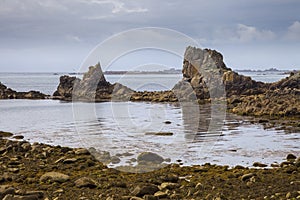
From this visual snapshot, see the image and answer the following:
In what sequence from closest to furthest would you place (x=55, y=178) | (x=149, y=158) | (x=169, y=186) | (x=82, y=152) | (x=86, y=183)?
(x=169, y=186) → (x=86, y=183) → (x=55, y=178) → (x=149, y=158) → (x=82, y=152)

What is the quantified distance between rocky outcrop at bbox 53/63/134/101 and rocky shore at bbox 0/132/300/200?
6779 cm

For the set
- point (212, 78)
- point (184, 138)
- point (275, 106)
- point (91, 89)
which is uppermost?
point (212, 78)

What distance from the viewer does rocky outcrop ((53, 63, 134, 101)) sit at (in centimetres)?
9275

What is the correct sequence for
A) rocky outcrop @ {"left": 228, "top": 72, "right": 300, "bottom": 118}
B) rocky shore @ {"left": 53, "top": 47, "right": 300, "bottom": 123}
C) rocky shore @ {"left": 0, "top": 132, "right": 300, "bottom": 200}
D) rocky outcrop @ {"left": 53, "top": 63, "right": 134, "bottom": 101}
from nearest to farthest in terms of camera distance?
rocky shore @ {"left": 0, "top": 132, "right": 300, "bottom": 200}
rocky outcrop @ {"left": 228, "top": 72, "right": 300, "bottom": 118}
rocky shore @ {"left": 53, "top": 47, "right": 300, "bottom": 123}
rocky outcrop @ {"left": 53, "top": 63, "right": 134, "bottom": 101}

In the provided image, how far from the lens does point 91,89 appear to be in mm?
100812

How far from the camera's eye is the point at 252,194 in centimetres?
1488

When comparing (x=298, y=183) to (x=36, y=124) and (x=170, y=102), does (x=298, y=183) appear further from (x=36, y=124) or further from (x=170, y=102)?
(x=170, y=102)

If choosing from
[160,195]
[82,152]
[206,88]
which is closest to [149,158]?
[82,152]

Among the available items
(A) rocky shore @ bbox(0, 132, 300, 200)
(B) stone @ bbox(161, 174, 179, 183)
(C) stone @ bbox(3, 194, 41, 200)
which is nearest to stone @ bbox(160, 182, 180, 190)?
(A) rocky shore @ bbox(0, 132, 300, 200)

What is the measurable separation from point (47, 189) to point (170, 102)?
6405 centimetres

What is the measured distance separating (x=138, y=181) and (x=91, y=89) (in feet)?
278

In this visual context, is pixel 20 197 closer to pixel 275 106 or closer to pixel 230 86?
pixel 275 106

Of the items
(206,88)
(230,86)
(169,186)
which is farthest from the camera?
(206,88)

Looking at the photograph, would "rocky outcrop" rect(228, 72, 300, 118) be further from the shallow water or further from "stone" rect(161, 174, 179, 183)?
"stone" rect(161, 174, 179, 183)
